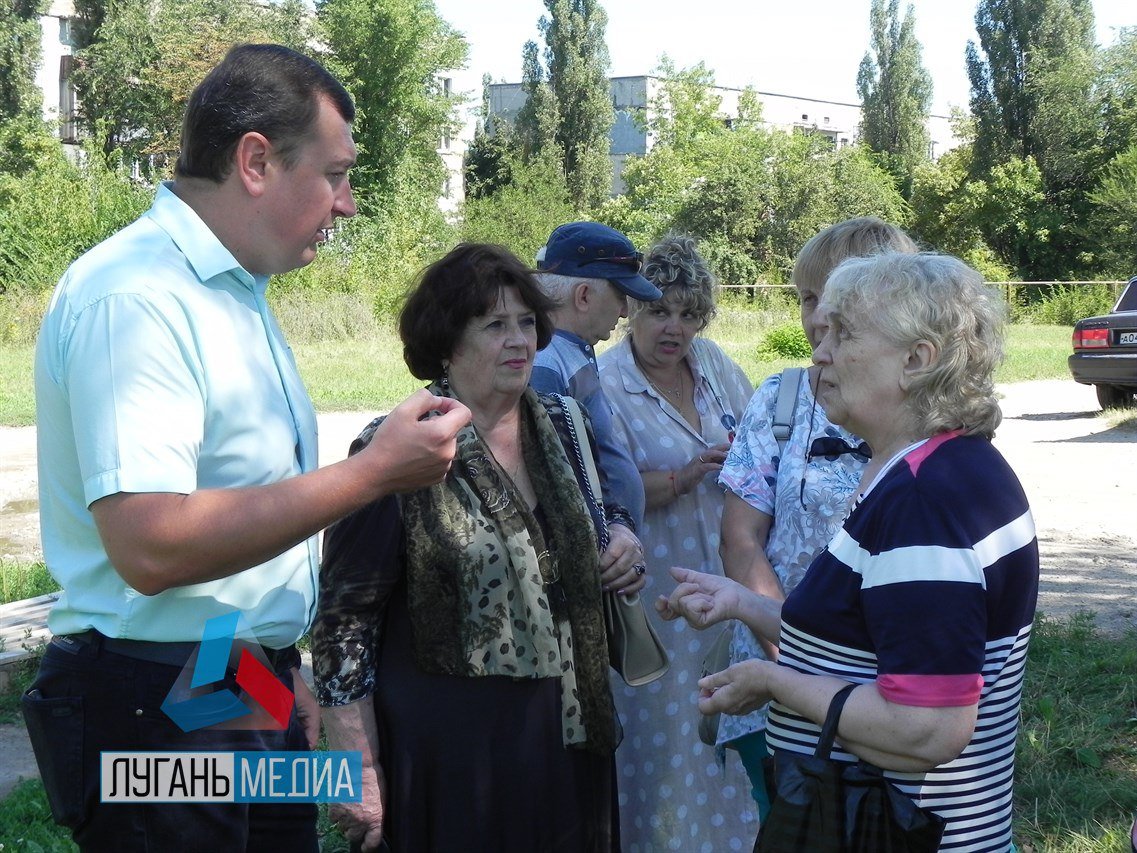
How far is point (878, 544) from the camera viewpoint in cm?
200

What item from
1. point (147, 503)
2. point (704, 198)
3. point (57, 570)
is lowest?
point (57, 570)

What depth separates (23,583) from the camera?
6.86 metres

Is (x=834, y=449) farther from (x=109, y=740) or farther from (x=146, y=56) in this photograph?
(x=146, y=56)

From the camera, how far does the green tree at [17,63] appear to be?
37.8 metres

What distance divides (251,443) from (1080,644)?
4.57 metres

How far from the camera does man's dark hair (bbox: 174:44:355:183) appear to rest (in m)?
2.24

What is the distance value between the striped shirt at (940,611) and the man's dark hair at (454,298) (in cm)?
124


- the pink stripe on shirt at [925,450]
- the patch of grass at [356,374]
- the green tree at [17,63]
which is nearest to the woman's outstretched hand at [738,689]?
the pink stripe on shirt at [925,450]

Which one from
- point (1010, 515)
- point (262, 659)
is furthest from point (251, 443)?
point (1010, 515)

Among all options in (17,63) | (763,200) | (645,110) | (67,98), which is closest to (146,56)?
(17,63)

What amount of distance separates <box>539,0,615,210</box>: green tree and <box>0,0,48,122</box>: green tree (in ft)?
73.7

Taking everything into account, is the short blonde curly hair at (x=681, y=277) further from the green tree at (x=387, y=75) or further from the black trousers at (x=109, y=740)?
the green tree at (x=387, y=75)

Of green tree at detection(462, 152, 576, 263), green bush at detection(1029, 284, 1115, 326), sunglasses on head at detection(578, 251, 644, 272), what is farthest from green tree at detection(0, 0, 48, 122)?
sunglasses on head at detection(578, 251, 644, 272)

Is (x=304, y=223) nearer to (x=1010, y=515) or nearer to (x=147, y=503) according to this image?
(x=147, y=503)
